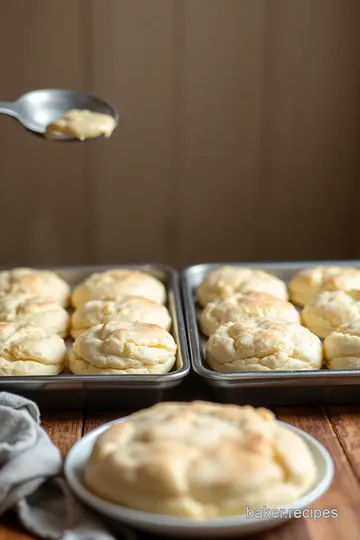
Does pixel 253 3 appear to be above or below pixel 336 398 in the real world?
above

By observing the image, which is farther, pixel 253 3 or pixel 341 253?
pixel 341 253

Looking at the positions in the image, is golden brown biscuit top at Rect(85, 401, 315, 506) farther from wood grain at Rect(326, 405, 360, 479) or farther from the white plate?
wood grain at Rect(326, 405, 360, 479)

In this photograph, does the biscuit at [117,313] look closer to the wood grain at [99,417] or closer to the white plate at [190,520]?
the wood grain at [99,417]

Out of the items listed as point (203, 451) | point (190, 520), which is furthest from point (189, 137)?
point (190, 520)

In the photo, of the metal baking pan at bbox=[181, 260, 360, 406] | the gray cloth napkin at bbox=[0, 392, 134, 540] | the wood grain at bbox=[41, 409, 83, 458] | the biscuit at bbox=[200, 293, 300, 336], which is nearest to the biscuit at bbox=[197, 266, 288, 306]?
the biscuit at bbox=[200, 293, 300, 336]

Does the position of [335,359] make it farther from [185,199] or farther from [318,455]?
[185,199]

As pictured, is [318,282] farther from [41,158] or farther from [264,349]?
[41,158]

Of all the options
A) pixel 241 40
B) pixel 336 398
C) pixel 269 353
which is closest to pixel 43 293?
pixel 269 353
